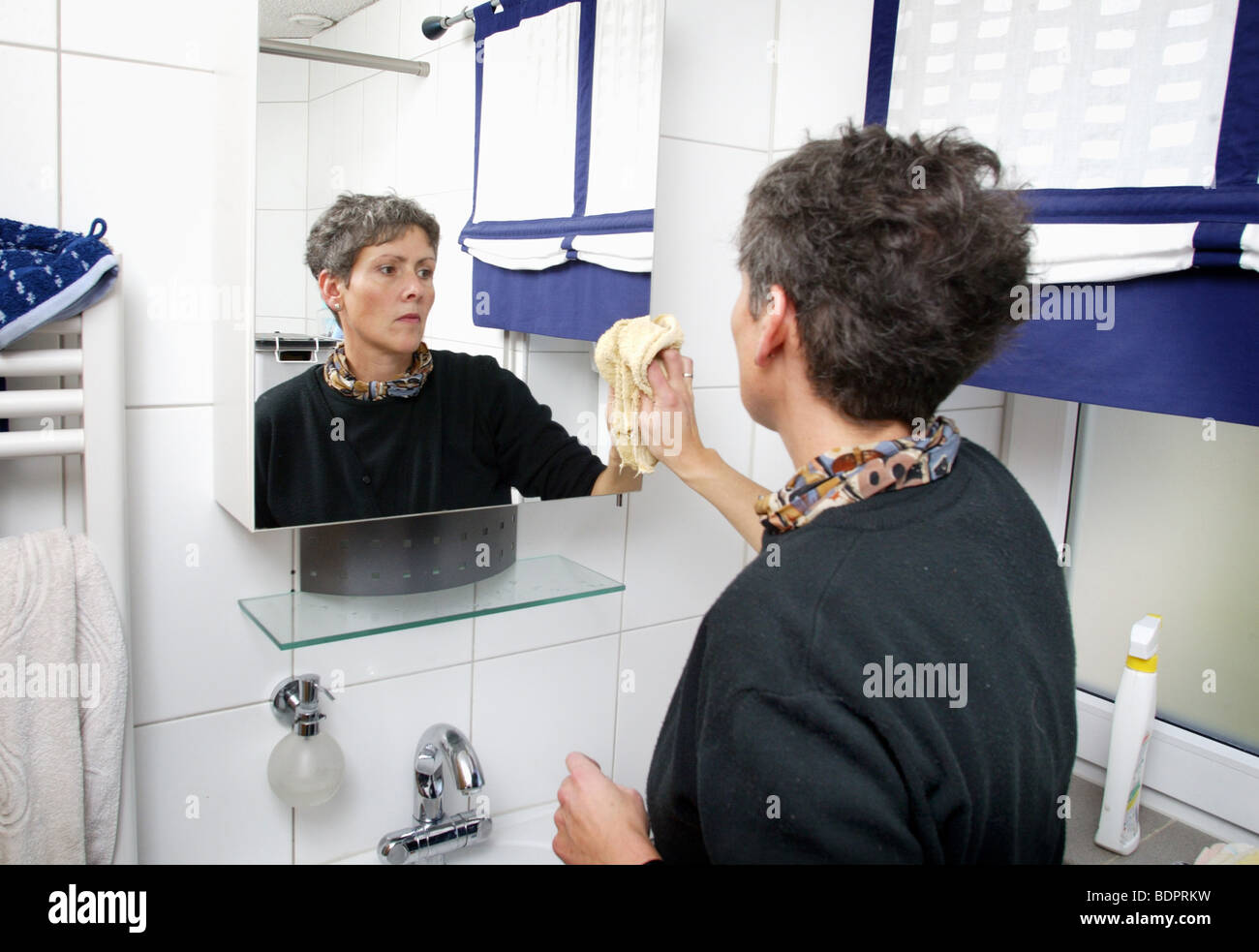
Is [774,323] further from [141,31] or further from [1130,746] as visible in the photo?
[1130,746]

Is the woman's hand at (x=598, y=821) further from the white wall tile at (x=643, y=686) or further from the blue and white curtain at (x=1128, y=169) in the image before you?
the blue and white curtain at (x=1128, y=169)

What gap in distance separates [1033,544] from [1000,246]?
9.5 inches

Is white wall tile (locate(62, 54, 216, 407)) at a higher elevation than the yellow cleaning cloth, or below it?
higher

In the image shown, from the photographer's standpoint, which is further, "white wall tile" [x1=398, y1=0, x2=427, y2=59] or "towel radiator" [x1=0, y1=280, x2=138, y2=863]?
"white wall tile" [x1=398, y1=0, x2=427, y2=59]

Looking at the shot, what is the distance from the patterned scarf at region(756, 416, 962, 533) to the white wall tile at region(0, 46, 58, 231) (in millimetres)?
737

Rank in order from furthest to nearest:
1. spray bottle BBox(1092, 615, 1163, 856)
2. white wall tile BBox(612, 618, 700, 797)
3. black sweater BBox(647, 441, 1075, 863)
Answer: white wall tile BBox(612, 618, 700, 797) → spray bottle BBox(1092, 615, 1163, 856) → black sweater BBox(647, 441, 1075, 863)

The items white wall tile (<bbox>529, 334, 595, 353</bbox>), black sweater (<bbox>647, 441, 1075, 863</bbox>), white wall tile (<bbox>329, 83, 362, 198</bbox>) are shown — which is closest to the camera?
black sweater (<bbox>647, 441, 1075, 863</bbox>)

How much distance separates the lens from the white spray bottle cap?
1301mm

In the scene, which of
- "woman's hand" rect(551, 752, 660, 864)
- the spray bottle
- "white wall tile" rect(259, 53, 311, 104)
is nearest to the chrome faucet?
"woman's hand" rect(551, 752, 660, 864)

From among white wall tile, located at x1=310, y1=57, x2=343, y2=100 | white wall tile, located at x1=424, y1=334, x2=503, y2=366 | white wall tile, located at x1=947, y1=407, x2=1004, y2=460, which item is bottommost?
white wall tile, located at x1=947, y1=407, x2=1004, y2=460

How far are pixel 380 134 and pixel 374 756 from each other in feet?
2.41

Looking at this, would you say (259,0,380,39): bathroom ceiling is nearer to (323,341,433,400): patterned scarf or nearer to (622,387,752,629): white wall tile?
(323,341,433,400): patterned scarf

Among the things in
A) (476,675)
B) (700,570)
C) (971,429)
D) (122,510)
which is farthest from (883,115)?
(122,510)

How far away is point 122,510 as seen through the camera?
92 cm
